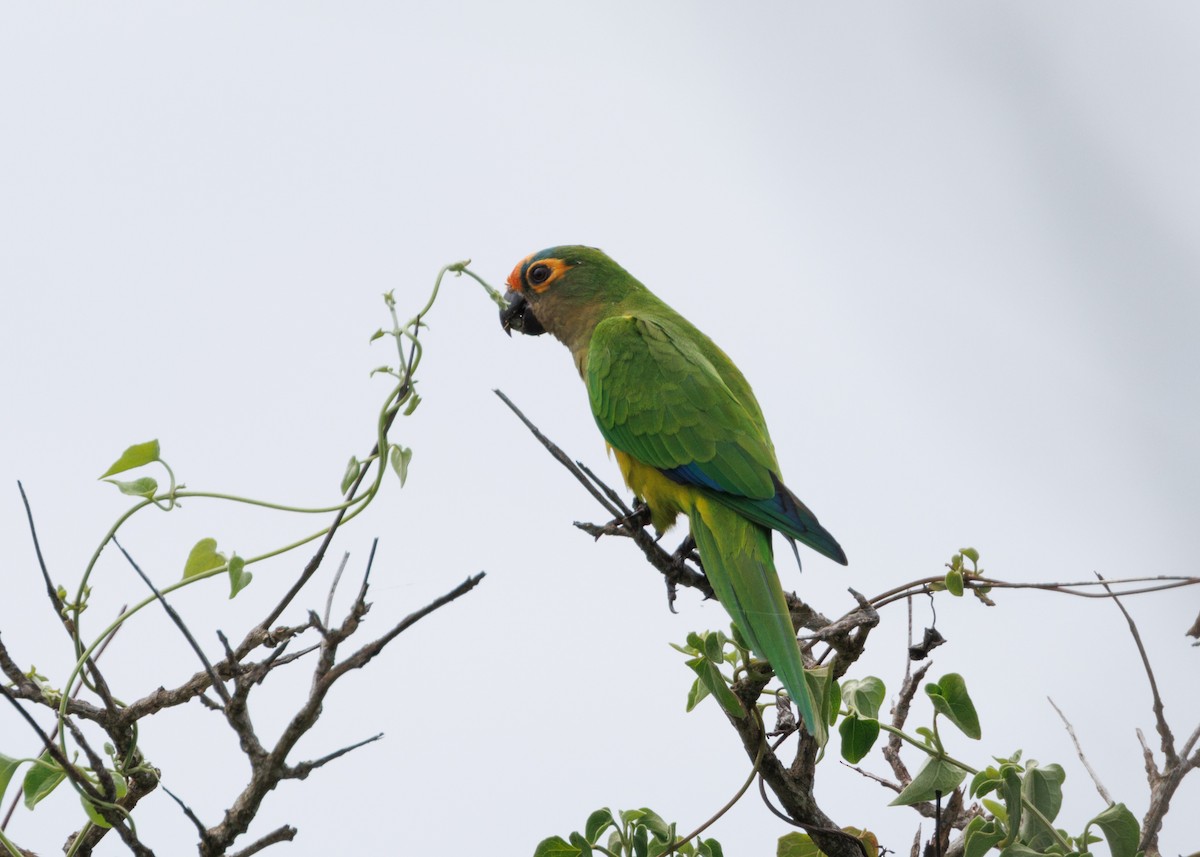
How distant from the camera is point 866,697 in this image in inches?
73.4

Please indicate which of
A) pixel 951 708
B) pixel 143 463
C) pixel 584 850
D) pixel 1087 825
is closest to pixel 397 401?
pixel 143 463

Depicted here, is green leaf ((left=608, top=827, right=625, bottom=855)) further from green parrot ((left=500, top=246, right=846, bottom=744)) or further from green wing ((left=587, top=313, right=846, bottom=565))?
green wing ((left=587, top=313, right=846, bottom=565))

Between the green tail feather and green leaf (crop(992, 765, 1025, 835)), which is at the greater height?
the green tail feather

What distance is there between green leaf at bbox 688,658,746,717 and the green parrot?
5.0 inches

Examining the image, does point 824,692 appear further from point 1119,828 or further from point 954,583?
point 1119,828

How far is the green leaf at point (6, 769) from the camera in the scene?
1.63 meters

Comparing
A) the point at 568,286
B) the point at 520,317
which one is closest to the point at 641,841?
the point at 568,286

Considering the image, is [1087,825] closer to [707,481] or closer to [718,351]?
[707,481]

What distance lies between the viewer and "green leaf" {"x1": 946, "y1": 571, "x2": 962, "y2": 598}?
188 centimetres

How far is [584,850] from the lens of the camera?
1900 mm

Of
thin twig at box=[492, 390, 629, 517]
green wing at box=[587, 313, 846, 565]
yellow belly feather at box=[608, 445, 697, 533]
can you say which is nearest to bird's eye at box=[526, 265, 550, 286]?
green wing at box=[587, 313, 846, 565]

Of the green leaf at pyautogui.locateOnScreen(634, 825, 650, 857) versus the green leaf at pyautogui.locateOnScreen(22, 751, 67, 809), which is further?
the green leaf at pyautogui.locateOnScreen(634, 825, 650, 857)

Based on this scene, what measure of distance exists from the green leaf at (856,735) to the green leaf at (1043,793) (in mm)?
252

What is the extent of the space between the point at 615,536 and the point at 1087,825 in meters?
1.19
